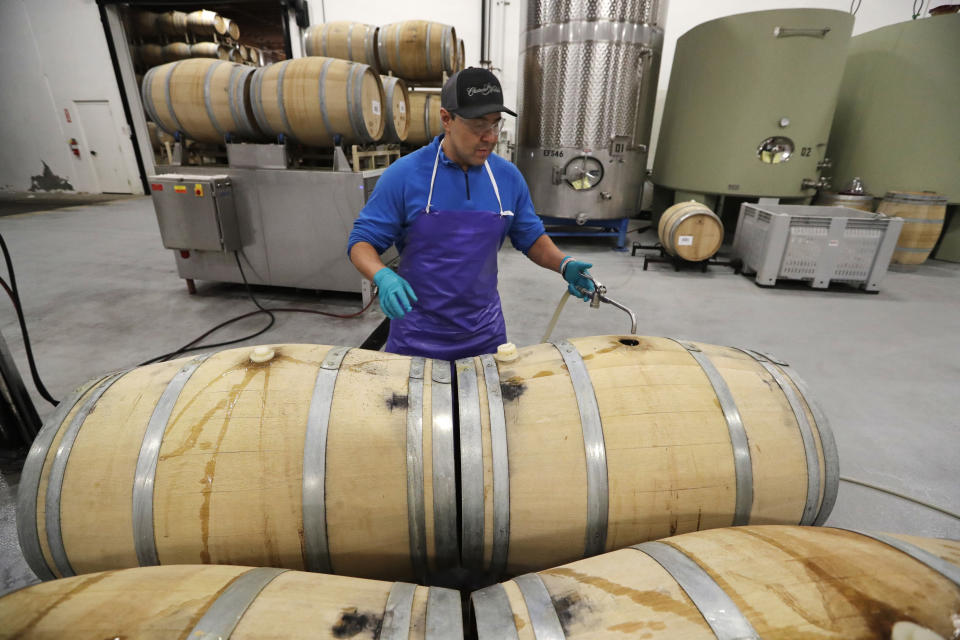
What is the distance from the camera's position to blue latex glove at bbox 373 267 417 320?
153 centimetres

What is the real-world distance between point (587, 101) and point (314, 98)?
3477 mm

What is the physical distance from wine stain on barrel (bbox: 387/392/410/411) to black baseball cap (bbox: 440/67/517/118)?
1.01 m

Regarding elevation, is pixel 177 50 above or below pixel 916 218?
above

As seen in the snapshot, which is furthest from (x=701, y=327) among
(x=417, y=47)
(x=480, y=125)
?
(x=417, y=47)

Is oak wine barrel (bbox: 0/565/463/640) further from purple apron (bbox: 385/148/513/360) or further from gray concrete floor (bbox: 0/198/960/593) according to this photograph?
gray concrete floor (bbox: 0/198/960/593)

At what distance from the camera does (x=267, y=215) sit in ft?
13.0

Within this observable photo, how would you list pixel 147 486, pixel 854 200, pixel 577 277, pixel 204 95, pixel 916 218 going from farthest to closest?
pixel 854 200 → pixel 916 218 → pixel 204 95 → pixel 577 277 → pixel 147 486

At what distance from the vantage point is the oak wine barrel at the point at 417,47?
5309 millimetres

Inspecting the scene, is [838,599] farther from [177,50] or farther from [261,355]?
[177,50]

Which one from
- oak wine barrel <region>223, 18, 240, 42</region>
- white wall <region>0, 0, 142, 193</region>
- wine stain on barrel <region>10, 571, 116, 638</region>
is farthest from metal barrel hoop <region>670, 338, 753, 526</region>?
white wall <region>0, 0, 142, 193</region>

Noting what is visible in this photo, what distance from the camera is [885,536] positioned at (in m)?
0.92

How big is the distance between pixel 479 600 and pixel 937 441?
2.94 metres

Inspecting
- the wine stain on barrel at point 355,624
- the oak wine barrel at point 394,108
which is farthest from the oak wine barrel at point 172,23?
the wine stain on barrel at point 355,624

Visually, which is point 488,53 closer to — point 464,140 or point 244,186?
point 244,186
